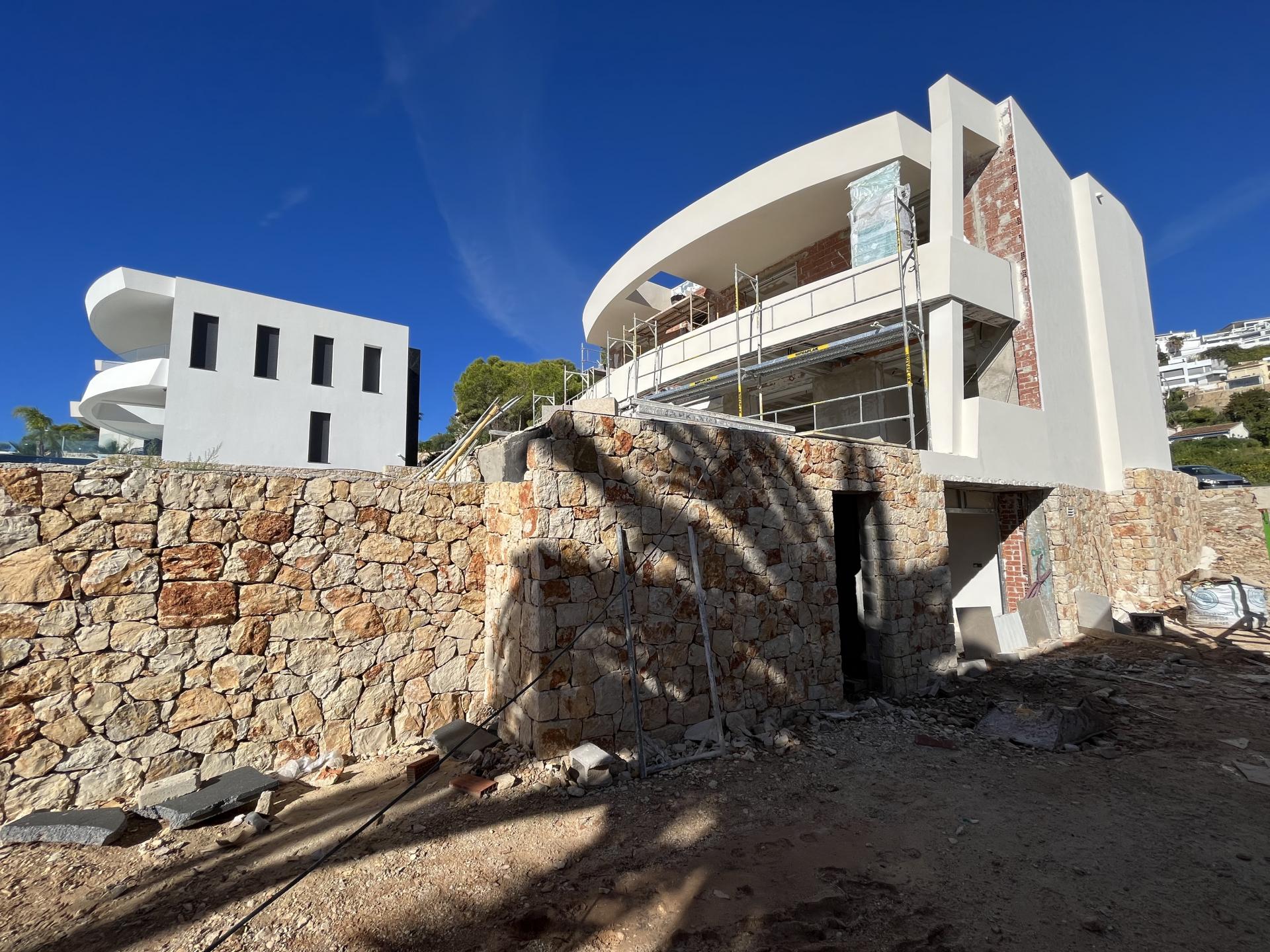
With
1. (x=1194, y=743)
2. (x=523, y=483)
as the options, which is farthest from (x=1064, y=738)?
(x=523, y=483)

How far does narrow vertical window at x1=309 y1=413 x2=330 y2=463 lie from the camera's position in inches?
710

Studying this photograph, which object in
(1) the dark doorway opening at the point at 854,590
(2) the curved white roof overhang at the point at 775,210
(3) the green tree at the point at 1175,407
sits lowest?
(1) the dark doorway opening at the point at 854,590

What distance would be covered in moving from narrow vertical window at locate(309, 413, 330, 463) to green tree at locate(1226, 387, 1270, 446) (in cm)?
4756

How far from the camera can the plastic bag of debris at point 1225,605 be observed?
9875 millimetres

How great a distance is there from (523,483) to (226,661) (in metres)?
2.65

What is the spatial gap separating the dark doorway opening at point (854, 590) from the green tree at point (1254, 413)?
132ft

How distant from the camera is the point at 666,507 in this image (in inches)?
201

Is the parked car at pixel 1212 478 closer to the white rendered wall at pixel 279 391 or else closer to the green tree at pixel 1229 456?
the green tree at pixel 1229 456

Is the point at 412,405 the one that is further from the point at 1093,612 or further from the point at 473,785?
the point at 1093,612

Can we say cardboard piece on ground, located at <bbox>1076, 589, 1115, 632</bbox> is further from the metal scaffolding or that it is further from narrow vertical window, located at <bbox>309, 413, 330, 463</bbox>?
narrow vertical window, located at <bbox>309, 413, 330, 463</bbox>

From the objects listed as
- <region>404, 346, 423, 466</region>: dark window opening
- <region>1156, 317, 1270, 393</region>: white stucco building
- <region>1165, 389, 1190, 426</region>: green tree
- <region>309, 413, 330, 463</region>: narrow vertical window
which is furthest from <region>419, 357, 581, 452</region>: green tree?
<region>1156, 317, 1270, 393</region>: white stucco building

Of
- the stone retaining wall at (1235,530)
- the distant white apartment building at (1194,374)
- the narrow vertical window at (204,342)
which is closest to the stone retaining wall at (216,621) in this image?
the narrow vertical window at (204,342)

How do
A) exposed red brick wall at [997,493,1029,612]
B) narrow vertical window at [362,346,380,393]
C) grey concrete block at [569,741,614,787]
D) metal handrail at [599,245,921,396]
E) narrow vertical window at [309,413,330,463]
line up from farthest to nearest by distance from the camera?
narrow vertical window at [362,346,380,393], narrow vertical window at [309,413,330,463], exposed red brick wall at [997,493,1029,612], metal handrail at [599,245,921,396], grey concrete block at [569,741,614,787]

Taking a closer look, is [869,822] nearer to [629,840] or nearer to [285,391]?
[629,840]
